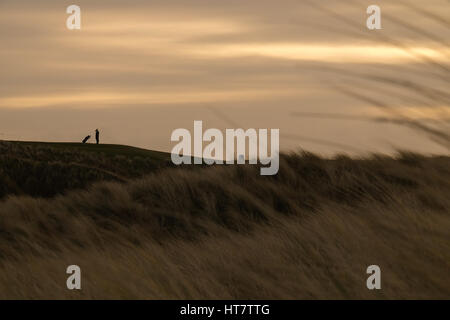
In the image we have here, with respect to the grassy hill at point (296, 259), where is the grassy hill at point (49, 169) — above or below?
above

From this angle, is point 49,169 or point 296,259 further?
point 49,169

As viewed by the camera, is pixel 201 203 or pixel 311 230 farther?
pixel 201 203

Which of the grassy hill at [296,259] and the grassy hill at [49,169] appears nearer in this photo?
the grassy hill at [296,259]

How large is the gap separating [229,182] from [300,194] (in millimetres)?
1091

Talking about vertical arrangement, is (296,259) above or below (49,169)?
below

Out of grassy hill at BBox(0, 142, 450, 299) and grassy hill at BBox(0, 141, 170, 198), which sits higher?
grassy hill at BBox(0, 141, 170, 198)

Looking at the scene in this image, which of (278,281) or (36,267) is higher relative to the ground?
(36,267)
